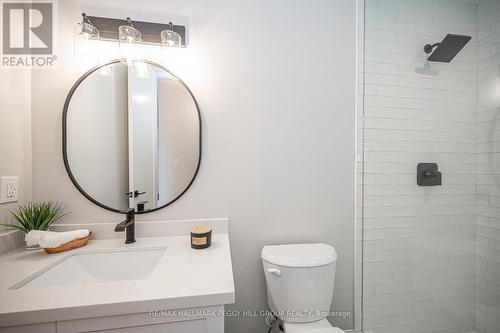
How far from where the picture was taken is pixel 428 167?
111cm

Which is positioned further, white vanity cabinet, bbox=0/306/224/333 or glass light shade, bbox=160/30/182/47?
glass light shade, bbox=160/30/182/47

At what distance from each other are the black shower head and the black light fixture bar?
1348 millimetres

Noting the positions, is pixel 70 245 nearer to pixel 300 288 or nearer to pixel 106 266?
pixel 106 266

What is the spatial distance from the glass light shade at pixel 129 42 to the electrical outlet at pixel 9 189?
770 millimetres

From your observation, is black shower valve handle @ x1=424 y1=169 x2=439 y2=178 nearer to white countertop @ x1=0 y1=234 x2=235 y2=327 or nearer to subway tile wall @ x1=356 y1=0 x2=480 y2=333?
subway tile wall @ x1=356 y1=0 x2=480 y2=333

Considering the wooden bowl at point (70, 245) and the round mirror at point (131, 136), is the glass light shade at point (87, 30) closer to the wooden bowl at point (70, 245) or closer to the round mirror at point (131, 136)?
the round mirror at point (131, 136)

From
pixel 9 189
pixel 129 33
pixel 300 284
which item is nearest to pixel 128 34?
pixel 129 33

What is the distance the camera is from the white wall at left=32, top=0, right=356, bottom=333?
1.11 m

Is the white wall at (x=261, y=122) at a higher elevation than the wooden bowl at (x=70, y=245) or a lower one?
higher

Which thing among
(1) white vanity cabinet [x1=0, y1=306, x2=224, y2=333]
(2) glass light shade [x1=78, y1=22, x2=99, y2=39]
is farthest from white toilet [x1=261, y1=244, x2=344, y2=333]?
(2) glass light shade [x1=78, y1=22, x2=99, y2=39]

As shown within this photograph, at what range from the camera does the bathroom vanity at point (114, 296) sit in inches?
22.4

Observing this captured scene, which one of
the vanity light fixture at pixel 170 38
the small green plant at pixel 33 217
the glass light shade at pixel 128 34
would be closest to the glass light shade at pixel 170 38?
the vanity light fixture at pixel 170 38

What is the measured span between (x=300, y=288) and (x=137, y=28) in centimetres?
155

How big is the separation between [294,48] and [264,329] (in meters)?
1.66
